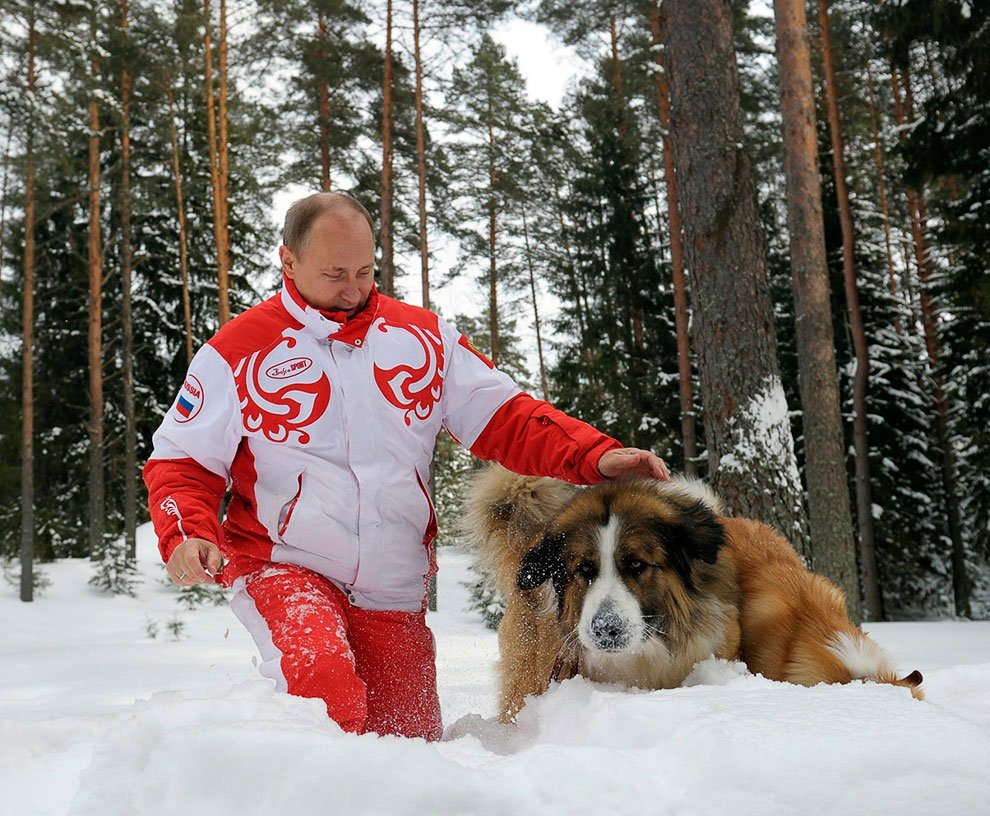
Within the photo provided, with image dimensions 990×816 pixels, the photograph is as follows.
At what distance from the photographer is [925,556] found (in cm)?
1980

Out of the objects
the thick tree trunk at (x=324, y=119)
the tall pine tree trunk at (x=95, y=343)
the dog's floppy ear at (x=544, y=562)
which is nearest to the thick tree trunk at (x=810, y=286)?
the dog's floppy ear at (x=544, y=562)

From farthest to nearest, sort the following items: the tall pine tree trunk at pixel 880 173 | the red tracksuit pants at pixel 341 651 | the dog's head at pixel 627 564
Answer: the tall pine tree trunk at pixel 880 173
the dog's head at pixel 627 564
the red tracksuit pants at pixel 341 651

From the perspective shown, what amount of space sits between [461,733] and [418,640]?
1.19 feet

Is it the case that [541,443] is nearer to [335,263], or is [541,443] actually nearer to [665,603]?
[665,603]

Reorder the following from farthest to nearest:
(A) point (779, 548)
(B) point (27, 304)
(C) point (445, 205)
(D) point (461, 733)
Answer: (C) point (445, 205)
(B) point (27, 304)
(A) point (779, 548)
(D) point (461, 733)

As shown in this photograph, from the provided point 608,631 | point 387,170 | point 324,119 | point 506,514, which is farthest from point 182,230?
point 608,631

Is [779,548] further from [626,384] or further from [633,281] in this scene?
[633,281]

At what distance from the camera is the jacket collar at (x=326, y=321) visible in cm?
286

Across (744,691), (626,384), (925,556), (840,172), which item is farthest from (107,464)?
(744,691)

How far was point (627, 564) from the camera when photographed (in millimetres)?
2631

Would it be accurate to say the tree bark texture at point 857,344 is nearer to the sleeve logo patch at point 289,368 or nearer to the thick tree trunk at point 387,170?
the thick tree trunk at point 387,170

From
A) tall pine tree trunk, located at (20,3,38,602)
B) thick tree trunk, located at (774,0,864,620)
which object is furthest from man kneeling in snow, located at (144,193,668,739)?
tall pine tree trunk, located at (20,3,38,602)

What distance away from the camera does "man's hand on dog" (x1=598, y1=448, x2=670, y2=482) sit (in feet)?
9.24

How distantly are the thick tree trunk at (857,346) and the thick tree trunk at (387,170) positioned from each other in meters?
8.59
